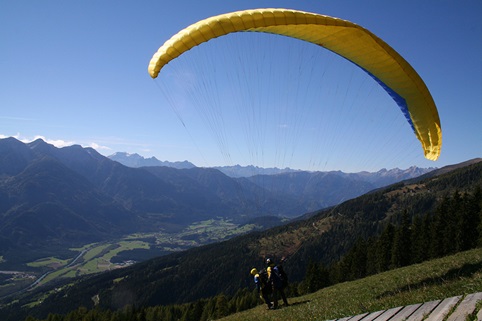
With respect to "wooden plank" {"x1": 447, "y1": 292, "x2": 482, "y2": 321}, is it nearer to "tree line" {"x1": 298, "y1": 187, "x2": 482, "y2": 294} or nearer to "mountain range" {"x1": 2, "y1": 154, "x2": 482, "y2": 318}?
"tree line" {"x1": 298, "y1": 187, "x2": 482, "y2": 294}

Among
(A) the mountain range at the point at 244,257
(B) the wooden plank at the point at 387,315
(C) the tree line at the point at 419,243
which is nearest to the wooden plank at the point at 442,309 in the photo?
(B) the wooden plank at the point at 387,315

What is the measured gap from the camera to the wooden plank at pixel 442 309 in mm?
5066

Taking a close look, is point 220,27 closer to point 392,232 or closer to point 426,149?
point 426,149

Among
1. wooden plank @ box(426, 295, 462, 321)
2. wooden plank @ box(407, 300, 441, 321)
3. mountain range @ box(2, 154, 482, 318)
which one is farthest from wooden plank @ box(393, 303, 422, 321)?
mountain range @ box(2, 154, 482, 318)

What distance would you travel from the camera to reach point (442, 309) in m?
5.33

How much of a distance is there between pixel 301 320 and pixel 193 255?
→ 595 ft

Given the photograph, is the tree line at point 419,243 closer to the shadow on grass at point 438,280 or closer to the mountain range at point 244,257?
the shadow on grass at point 438,280

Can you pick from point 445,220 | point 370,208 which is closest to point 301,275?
point 370,208

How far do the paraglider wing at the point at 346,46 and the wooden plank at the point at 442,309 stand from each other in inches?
402

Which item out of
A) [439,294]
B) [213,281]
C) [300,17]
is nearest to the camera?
[439,294]

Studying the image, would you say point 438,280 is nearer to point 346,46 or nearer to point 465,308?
point 465,308

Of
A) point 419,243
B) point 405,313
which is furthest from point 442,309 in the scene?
point 419,243

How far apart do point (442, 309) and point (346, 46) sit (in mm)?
12460

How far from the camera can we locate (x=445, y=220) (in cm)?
5325
